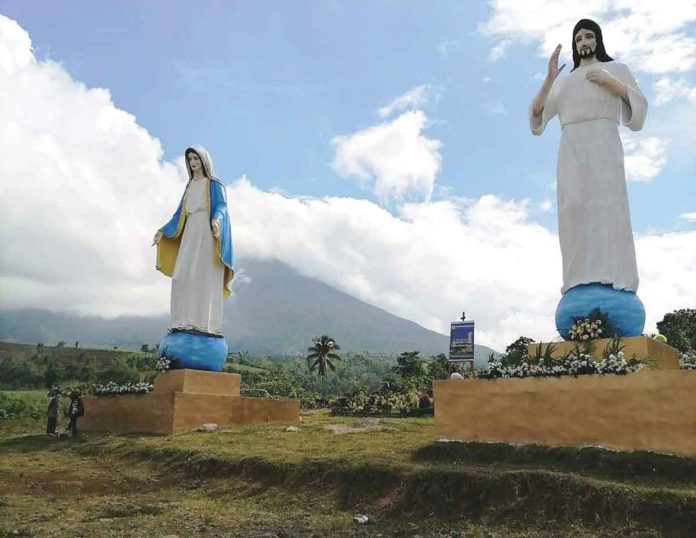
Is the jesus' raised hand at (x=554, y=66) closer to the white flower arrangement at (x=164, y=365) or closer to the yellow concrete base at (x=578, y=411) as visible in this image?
the yellow concrete base at (x=578, y=411)

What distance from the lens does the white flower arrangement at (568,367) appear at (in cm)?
847

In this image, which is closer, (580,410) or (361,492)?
(361,492)

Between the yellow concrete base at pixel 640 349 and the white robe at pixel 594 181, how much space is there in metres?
1.01

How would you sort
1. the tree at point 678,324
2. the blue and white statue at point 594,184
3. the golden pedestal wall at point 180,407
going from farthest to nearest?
the tree at point 678,324, the golden pedestal wall at point 180,407, the blue and white statue at point 594,184

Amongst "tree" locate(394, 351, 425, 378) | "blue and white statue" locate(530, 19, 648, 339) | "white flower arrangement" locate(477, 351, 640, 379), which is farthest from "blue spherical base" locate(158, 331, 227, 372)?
"tree" locate(394, 351, 425, 378)

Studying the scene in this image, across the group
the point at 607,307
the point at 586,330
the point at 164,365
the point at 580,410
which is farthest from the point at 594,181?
the point at 164,365

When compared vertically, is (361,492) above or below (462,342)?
below

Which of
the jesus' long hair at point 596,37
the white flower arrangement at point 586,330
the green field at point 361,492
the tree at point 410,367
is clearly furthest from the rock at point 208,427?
the tree at point 410,367

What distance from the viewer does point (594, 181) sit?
10383 mm

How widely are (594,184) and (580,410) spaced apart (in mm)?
3711

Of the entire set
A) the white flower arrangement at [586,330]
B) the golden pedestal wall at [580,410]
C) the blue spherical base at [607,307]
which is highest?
the blue spherical base at [607,307]

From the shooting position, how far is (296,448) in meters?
10.5

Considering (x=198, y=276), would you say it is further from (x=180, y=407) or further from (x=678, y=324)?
(x=678, y=324)

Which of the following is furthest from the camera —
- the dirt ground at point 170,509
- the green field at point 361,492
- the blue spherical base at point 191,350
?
the blue spherical base at point 191,350
